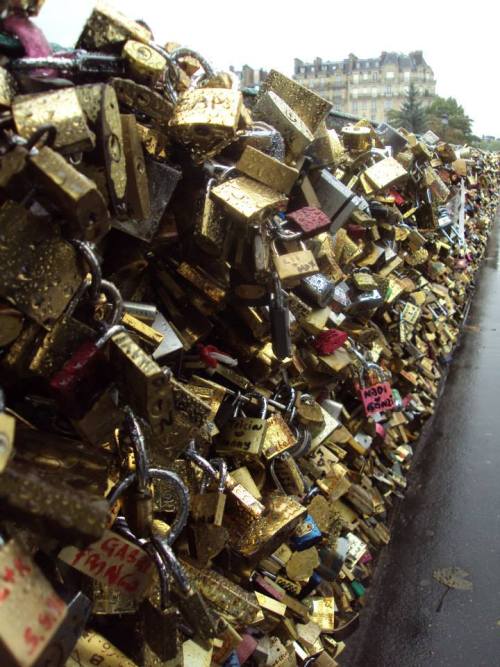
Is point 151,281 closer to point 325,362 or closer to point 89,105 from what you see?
point 89,105

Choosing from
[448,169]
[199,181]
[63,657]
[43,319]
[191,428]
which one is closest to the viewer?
[63,657]

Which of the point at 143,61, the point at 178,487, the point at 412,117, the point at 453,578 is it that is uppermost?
the point at 412,117

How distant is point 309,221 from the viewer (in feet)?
6.02

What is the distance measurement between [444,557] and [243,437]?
64.8 inches

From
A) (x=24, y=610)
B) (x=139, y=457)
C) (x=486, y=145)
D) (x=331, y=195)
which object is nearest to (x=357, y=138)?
(x=331, y=195)

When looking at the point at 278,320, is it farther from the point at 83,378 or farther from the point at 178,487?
the point at 83,378

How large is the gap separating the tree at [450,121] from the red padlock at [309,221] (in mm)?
32947

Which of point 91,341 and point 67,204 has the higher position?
point 67,204

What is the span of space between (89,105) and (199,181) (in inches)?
19.8

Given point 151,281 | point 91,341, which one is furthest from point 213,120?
point 91,341

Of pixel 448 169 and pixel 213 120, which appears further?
pixel 448 169

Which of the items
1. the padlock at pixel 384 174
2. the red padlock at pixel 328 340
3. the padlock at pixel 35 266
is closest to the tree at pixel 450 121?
the padlock at pixel 384 174

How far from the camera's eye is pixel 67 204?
2.79ft

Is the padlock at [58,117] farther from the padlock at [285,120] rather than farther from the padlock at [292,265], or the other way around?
the padlock at [285,120]
